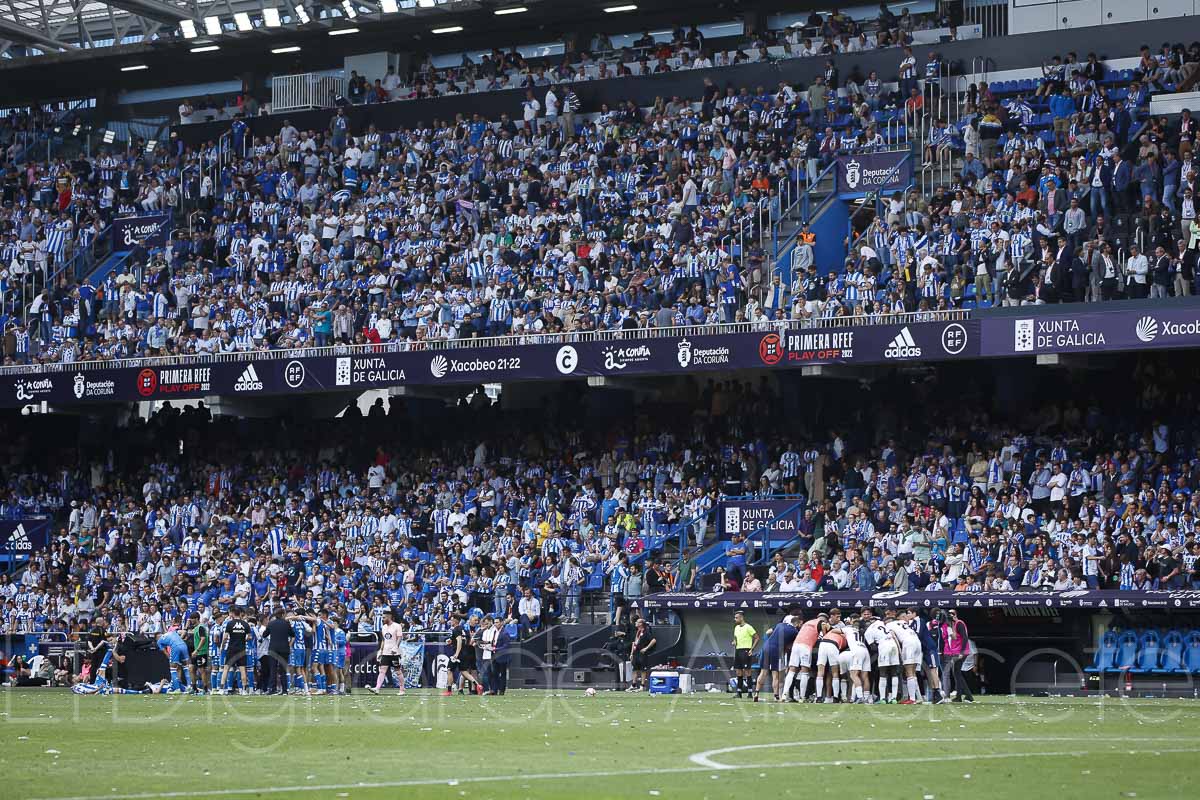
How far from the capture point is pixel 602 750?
1802cm

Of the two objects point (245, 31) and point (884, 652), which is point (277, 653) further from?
point (245, 31)

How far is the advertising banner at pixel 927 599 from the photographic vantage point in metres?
29.7

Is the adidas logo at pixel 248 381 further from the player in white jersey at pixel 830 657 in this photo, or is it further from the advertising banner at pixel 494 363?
the player in white jersey at pixel 830 657

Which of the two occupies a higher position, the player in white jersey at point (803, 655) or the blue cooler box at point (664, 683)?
the player in white jersey at point (803, 655)

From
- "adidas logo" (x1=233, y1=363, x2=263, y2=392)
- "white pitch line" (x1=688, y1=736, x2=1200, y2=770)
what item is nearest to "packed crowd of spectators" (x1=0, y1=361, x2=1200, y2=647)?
"adidas logo" (x1=233, y1=363, x2=263, y2=392)

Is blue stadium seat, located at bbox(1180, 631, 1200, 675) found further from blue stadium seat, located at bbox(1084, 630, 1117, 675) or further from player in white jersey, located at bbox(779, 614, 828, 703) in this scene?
player in white jersey, located at bbox(779, 614, 828, 703)

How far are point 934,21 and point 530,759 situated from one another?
32637mm

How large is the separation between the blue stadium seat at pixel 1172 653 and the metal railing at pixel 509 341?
8.05m

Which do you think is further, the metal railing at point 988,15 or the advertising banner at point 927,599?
the metal railing at point 988,15

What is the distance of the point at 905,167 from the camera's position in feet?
134

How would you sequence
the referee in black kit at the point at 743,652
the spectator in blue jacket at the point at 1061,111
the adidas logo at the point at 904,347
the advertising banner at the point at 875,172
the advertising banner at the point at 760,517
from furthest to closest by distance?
the advertising banner at the point at 875,172 → the spectator in blue jacket at the point at 1061,111 → the advertising banner at the point at 760,517 → the adidas logo at the point at 904,347 → the referee in black kit at the point at 743,652

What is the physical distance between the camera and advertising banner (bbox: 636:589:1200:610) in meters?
29.7

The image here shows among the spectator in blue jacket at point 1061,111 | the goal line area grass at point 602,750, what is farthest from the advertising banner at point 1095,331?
the goal line area grass at point 602,750

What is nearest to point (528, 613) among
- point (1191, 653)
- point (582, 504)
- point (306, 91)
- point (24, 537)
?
point (582, 504)
